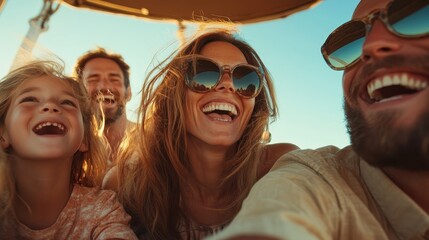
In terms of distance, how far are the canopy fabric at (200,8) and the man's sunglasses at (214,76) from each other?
460 mm

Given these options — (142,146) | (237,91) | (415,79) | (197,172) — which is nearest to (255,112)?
(237,91)

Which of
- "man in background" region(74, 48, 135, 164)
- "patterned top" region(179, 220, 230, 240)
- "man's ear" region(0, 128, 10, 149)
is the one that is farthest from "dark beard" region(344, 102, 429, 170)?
"man in background" region(74, 48, 135, 164)

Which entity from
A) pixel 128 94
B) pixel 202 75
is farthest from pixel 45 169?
pixel 128 94

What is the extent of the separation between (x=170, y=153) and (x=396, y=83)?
53.6 inches

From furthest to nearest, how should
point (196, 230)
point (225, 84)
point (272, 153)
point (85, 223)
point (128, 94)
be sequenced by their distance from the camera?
point (128, 94) < point (272, 153) < point (225, 84) < point (196, 230) < point (85, 223)

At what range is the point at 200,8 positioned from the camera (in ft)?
8.23

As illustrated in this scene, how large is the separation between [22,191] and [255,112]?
126 cm

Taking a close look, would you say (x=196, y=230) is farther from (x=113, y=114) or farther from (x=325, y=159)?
(x=113, y=114)

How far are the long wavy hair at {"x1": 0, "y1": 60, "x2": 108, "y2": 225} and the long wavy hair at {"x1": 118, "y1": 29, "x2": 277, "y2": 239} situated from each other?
5.8 inches

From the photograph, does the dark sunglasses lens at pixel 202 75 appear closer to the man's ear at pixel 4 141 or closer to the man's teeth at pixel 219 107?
the man's teeth at pixel 219 107

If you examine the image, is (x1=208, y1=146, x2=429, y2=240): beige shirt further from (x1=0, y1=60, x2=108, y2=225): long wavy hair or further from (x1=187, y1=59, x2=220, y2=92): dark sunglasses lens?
(x1=0, y1=60, x2=108, y2=225): long wavy hair

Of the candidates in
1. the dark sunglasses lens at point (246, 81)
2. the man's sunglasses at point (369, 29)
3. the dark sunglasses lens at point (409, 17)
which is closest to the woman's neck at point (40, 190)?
the dark sunglasses lens at point (246, 81)

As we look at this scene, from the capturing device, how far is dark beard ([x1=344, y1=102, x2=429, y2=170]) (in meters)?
0.98

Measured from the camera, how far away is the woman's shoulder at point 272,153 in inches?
89.0
